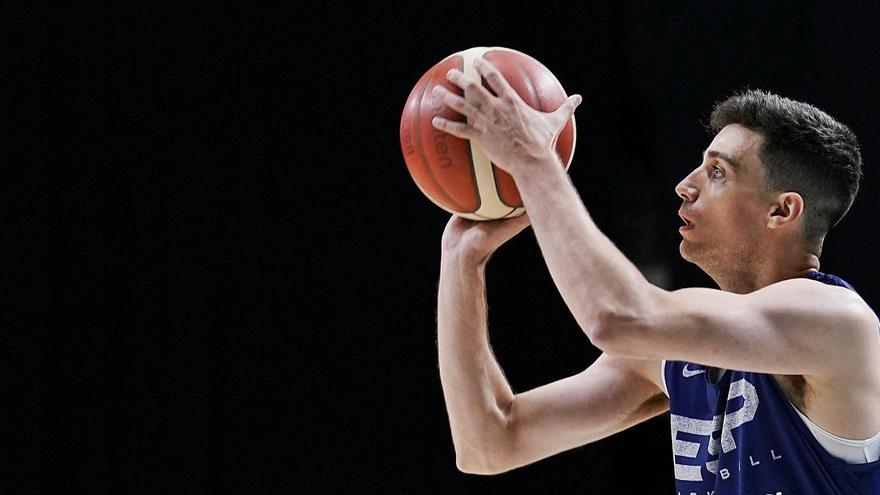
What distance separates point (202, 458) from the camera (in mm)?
3285

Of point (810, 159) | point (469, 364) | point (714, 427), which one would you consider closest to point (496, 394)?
point (469, 364)

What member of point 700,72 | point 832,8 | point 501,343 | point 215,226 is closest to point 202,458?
point 215,226

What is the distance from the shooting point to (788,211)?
2.05 metres

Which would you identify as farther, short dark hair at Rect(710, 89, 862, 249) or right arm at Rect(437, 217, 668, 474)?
right arm at Rect(437, 217, 668, 474)

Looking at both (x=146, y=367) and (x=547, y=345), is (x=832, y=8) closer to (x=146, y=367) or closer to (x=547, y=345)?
(x=547, y=345)

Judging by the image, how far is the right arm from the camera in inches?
85.6

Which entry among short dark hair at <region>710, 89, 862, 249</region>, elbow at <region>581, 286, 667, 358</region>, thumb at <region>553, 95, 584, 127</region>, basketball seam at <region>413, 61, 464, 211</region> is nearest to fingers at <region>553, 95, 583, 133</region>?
thumb at <region>553, 95, 584, 127</region>

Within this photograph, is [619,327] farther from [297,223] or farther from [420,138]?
[297,223]

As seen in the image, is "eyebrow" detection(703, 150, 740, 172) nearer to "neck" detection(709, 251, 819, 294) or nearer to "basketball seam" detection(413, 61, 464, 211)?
"neck" detection(709, 251, 819, 294)

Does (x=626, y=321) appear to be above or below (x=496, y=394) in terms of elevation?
above

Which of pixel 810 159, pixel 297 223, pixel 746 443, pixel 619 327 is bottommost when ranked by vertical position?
pixel 746 443

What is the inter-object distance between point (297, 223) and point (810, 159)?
1904mm

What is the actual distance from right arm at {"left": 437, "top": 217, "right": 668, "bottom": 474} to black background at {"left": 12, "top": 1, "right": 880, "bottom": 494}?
1.28m

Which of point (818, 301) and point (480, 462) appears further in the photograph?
point (480, 462)
